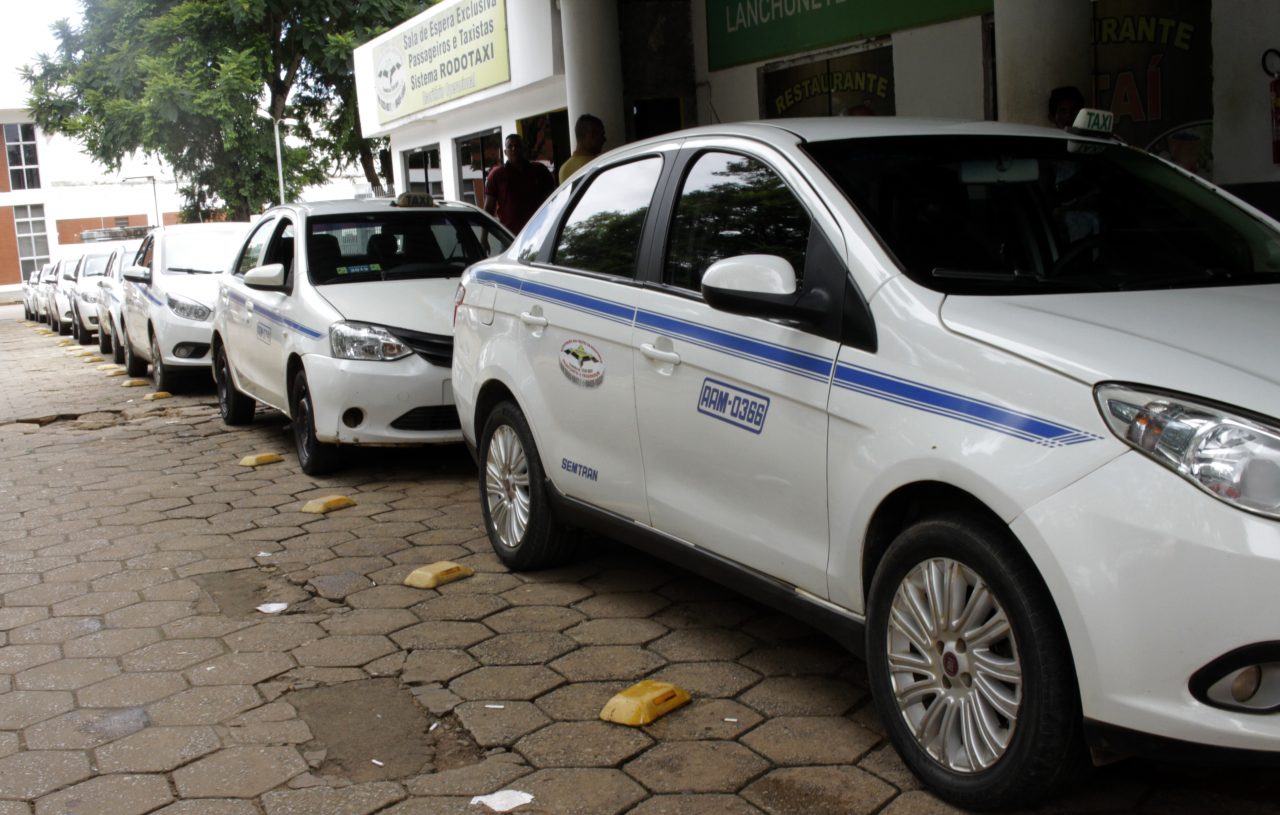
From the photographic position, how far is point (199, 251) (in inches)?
508

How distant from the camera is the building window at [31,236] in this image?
191 ft

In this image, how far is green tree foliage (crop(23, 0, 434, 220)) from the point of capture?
28.5 meters

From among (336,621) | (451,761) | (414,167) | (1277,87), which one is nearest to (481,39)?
(414,167)

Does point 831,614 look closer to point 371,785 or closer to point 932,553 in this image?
point 932,553

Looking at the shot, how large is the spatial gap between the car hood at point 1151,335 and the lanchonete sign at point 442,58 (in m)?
13.9

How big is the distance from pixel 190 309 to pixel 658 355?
29.4 ft

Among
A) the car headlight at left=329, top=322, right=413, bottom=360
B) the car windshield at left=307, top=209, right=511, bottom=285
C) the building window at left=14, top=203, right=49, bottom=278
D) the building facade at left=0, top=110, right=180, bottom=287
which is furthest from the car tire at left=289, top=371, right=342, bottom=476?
the building window at left=14, top=203, right=49, bottom=278

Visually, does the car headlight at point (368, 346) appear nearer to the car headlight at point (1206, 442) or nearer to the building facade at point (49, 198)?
the car headlight at point (1206, 442)

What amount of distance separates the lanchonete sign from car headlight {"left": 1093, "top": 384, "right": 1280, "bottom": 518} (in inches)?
571

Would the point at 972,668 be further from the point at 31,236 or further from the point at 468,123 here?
the point at 31,236

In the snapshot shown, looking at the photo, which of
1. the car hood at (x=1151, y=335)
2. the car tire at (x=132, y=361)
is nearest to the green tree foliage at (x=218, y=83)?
the car tire at (x=132, y=361)

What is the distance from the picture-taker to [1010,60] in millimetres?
8250

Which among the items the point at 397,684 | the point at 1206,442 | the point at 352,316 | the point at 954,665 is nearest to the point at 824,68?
the point at 352,316

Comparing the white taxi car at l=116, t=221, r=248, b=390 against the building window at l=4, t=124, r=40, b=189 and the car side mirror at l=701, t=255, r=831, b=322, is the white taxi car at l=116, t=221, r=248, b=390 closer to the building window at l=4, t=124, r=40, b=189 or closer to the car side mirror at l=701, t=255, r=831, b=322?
the car side mirror at l=701, t=255, r=831, b=322
